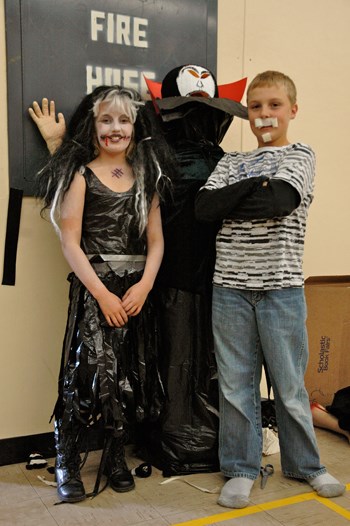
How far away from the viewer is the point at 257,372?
1993 mm

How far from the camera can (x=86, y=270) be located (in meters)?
1.90

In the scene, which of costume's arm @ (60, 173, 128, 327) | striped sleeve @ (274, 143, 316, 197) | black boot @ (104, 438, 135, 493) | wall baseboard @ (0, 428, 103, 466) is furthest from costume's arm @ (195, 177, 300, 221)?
wall baseboard @ (0, 428, 103, 466)

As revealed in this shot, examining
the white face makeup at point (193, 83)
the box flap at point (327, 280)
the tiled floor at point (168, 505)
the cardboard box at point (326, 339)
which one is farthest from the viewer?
the box flap at point (327, 280)

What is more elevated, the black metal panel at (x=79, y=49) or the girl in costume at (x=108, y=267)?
the black metal panel at (x=79, y=49)

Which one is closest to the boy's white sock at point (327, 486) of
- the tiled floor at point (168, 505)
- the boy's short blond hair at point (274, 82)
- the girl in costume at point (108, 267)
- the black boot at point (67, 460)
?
the tiled floor at point (168, 505)

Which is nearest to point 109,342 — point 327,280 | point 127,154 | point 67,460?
point 67,460

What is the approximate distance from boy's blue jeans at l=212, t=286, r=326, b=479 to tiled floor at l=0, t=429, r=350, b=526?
0.10 metres

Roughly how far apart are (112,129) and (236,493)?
1.32 meters

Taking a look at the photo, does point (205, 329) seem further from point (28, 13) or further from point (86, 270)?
point (28, 13)

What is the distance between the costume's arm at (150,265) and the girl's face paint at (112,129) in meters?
0.23

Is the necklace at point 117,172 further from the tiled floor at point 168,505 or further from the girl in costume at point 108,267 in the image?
the tiled floor at point 168,505

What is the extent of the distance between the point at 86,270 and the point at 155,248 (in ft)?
0.91

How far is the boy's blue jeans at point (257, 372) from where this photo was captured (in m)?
1.89

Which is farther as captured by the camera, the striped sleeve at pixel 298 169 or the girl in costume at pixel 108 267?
the girl in costume at pixel 108 267
